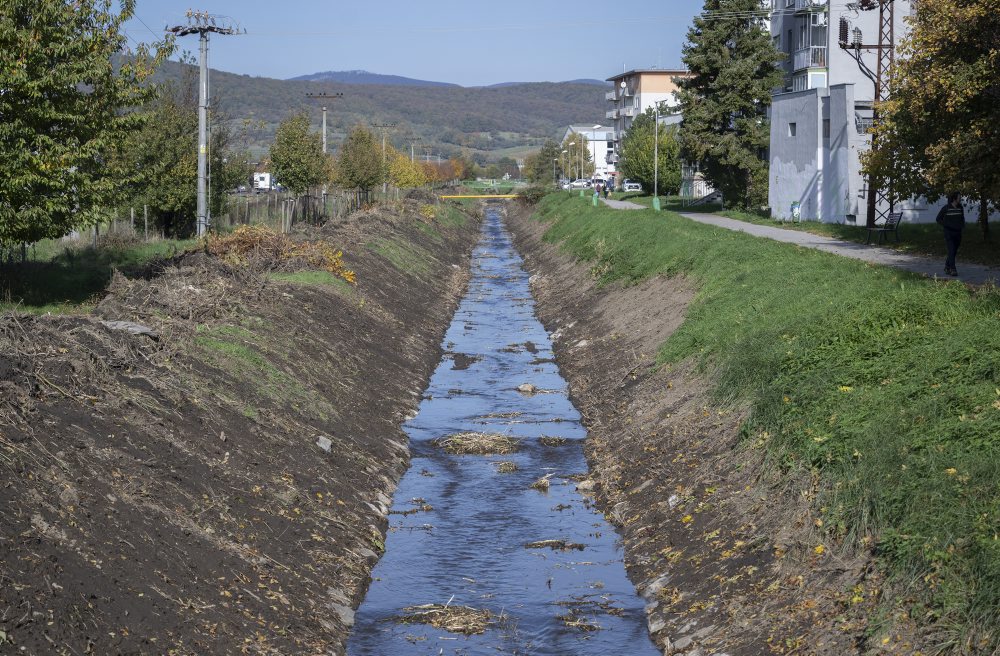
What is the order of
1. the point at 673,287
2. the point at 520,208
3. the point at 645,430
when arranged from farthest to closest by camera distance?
the point at 520,208
the point at 673,287
the point at 645,430

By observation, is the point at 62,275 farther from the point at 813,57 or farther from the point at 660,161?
the point at 660,161

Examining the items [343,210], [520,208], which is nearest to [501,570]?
[343,210]

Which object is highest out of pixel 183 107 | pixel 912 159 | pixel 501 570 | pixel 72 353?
pixel 183 107

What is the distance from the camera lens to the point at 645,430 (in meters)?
19.4

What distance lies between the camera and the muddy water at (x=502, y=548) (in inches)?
491

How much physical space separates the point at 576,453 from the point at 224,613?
10454 mm

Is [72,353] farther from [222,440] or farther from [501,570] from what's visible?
[501,570]

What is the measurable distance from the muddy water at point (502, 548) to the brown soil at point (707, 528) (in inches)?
16.4

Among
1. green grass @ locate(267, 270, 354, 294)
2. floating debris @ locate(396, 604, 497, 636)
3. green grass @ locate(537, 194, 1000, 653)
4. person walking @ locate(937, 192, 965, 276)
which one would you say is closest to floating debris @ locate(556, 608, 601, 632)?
floating debris @ locate(396, 604, 497, 636)

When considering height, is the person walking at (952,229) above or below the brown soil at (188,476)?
above

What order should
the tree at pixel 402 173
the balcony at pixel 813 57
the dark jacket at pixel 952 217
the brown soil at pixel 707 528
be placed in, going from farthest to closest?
the tree at pixel 402 173
the balcony at pixel 813 57
the dark jacket at pixel 952 217
the brown soil at pixel 707 528

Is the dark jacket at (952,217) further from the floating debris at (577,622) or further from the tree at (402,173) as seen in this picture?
the tree at (402,173)

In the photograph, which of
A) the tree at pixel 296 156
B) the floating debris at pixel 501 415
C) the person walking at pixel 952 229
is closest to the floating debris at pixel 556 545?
the floating debris at pixel 501 415

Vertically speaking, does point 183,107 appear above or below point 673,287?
above
